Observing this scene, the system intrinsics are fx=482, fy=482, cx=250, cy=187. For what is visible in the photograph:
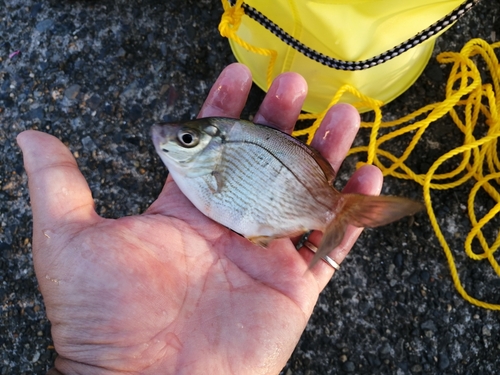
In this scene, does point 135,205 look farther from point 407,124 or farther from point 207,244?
point 407,124

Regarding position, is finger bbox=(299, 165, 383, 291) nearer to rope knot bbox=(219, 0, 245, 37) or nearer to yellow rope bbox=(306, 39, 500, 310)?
yellow rope bbox=(306, 39, 500, 310)

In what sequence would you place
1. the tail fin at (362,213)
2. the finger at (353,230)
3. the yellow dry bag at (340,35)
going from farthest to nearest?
the finger at (353,230), the yellow dry bag at (340,35), the tail fin at (362,213)

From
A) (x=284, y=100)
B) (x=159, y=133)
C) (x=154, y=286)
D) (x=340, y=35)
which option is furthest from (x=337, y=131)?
(x=154, y=286)

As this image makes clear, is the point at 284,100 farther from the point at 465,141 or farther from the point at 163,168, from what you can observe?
the point at 465,141

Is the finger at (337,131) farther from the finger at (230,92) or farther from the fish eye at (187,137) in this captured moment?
the fish eye at (187,137)

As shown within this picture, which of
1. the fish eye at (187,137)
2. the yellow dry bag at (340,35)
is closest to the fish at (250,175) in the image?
the fish eye at (187,137)
